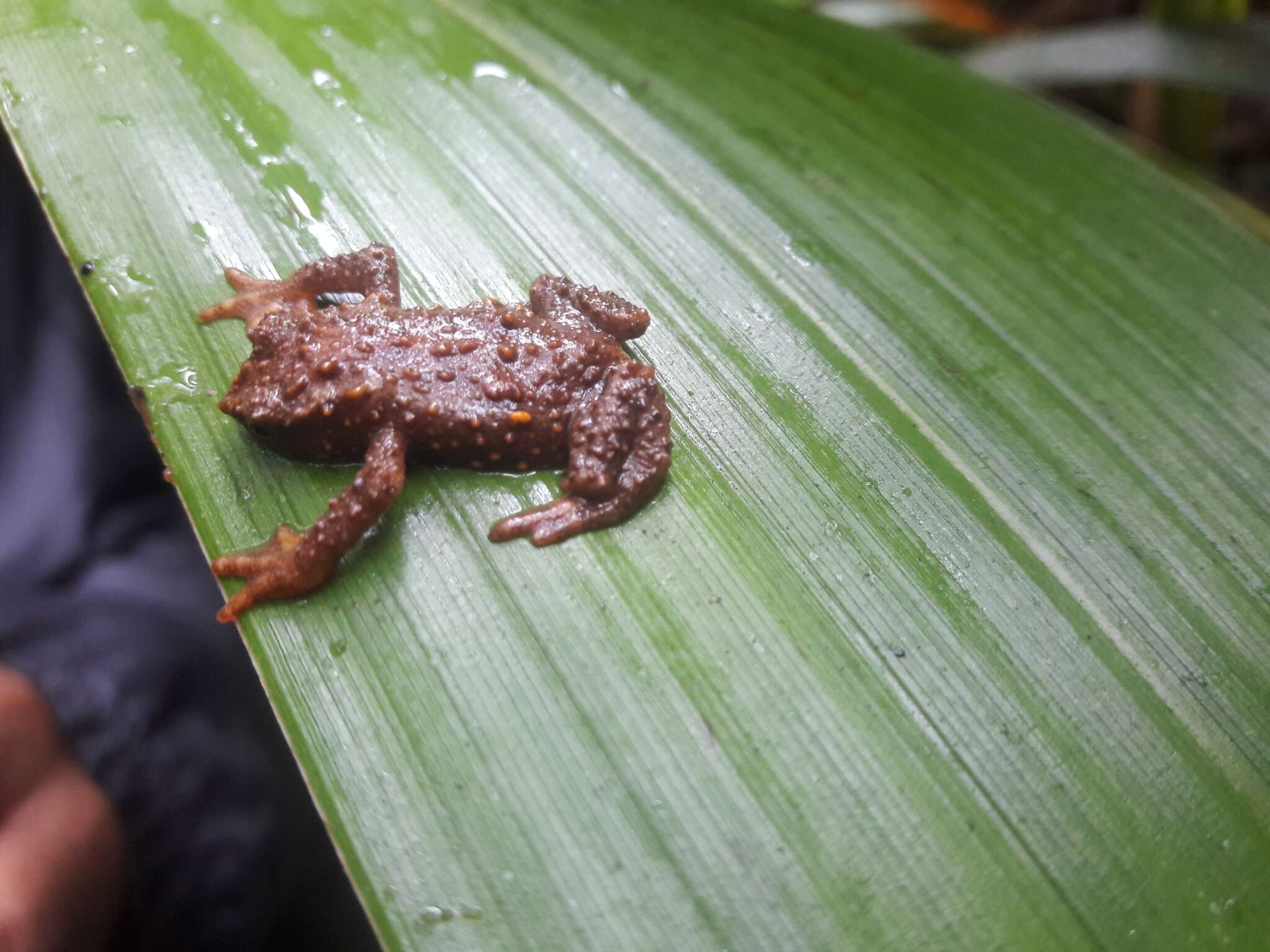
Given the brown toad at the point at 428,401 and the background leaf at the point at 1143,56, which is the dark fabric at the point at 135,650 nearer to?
the brown toad at the point at 428,401

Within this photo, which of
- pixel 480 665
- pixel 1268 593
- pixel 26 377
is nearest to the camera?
pixel 480 665

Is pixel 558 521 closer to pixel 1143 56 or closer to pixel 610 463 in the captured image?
pixel 610 463

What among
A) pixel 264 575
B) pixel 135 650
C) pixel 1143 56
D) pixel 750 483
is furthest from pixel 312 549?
pixel 1143 56

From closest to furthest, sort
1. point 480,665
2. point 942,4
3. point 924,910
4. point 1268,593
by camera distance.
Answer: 1. point 924,910
2. point 480,665
3. point 1268,593
4. point 942,4

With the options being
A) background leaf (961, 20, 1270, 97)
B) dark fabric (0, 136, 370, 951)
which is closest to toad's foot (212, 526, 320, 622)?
dark fabric (0, 136, 370, 951)

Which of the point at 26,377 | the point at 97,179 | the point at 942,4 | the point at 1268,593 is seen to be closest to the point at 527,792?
the point at 1268,593

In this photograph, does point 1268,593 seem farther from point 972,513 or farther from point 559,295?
point 559,295

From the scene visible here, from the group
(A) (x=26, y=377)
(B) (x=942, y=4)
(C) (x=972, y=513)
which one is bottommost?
(A) (x=26, y=377)
